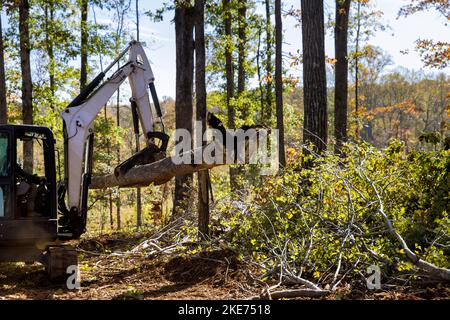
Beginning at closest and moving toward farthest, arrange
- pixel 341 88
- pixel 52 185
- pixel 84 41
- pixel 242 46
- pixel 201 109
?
pixel 52 185 → pixel 201 109 → pixel 341 88 → pixel 84 41 → pixel 242 46

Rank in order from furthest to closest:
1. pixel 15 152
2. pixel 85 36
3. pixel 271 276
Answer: pixel 85 36
pixel 15 152
pixel 271 276

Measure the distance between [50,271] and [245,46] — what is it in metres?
18.8

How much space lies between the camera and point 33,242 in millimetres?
8547

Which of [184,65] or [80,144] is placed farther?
[184,65]

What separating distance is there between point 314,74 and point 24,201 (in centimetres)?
584

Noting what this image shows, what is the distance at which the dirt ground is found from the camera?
635 cm

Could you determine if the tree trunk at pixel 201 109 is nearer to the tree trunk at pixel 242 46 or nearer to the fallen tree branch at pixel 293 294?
the fallen tree branch at pixel 293 294

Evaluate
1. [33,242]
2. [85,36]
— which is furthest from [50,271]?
[85,36]

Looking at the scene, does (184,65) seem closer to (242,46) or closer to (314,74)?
(314,74)

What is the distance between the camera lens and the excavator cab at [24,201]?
8.24m

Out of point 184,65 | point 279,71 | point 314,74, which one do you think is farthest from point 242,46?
point 314,74

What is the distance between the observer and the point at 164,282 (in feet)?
26.3

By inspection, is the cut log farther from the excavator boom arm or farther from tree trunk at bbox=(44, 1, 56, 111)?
tree trunk at bbox=(44, 1, 56, 111)

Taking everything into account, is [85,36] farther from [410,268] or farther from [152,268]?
[410,268]
